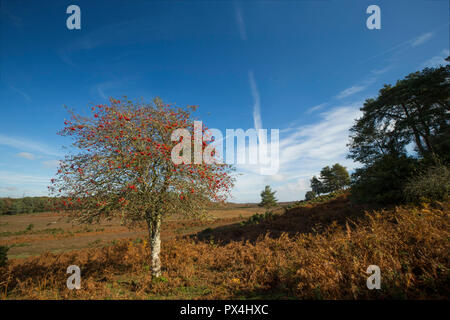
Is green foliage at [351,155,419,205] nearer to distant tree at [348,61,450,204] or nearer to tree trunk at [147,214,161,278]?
distant tree at [348,61,450,204]

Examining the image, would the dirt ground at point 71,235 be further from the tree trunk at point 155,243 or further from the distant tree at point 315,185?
the distant tree at point 315,185

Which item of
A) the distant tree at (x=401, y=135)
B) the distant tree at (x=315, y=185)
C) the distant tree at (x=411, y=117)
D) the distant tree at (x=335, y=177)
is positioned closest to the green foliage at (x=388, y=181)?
the distant tree at (x=401, y=135)

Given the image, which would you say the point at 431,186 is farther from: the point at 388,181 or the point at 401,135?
the point at 401,135

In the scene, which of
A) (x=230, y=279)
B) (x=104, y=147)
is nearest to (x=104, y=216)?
(x=104, y=147)

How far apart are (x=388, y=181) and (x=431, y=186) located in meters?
3.32

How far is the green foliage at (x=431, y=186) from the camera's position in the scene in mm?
10531

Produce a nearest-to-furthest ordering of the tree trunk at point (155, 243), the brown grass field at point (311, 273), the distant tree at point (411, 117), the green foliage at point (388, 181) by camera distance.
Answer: the brown grass field at point (311, 273), the tree trunk at point (155, 243), the green foliage at point (388, 181), the distant tree at point (411, 117)

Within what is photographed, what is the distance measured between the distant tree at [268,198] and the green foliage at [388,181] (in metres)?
49.7

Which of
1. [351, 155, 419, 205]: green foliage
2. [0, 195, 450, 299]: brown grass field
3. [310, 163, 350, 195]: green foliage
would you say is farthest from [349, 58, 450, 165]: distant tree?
[310, 163, 350, 195]: green foliage

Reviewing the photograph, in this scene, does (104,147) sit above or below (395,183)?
above

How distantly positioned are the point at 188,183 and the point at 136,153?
2.20 meters

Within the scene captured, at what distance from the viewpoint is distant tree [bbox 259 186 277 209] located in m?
64.2

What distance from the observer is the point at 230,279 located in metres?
7.16

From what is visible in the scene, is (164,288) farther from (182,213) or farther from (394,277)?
(394,277)
